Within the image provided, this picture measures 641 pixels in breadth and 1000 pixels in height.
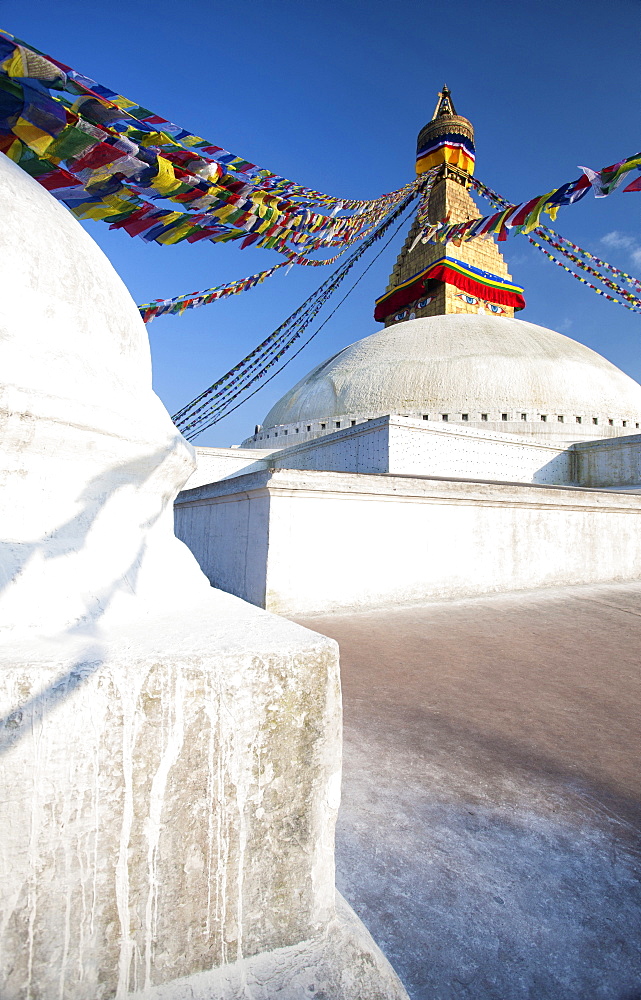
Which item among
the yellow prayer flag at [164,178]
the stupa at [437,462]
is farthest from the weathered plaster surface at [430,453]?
the yellow prayer flag at [164,178]

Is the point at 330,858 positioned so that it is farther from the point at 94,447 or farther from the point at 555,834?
the point at 94,447

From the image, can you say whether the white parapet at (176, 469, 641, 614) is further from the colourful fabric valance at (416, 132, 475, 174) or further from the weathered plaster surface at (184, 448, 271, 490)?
the colourful fabric valance at (416, 132, 475, 174)

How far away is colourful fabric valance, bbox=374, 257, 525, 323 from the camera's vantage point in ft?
61.9

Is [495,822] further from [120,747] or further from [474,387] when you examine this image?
[474,387]

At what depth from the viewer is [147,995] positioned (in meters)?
0.88

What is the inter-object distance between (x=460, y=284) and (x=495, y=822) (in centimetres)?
2052

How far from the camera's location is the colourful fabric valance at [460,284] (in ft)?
61.9

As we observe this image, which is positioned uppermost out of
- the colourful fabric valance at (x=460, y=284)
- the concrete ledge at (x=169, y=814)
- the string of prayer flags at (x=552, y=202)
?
the colourful fabric valance at (x=460, y=284)

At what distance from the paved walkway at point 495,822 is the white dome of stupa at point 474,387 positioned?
36.5 ft

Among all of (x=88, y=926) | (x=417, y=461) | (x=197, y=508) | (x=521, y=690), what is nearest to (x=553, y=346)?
(x=417, y=461)

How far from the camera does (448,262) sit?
61.6 feet

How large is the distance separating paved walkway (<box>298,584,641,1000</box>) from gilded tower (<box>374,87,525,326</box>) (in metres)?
18.1

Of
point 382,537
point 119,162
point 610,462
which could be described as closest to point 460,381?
point 610,462

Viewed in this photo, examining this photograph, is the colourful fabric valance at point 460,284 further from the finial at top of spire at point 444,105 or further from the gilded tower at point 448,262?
the finial at top of spire at point 444,105
